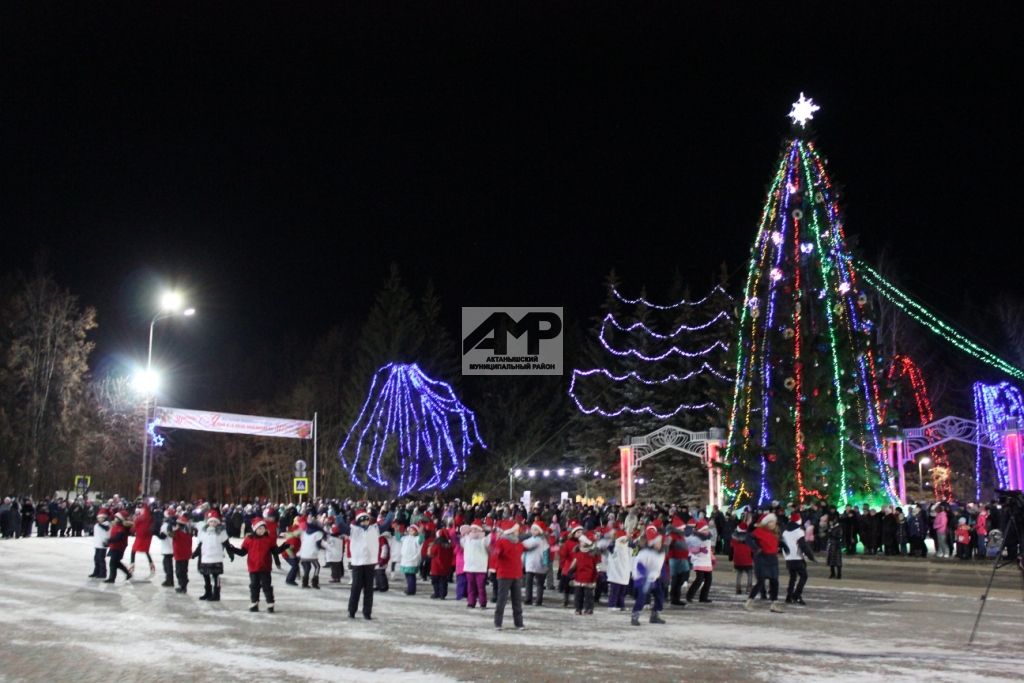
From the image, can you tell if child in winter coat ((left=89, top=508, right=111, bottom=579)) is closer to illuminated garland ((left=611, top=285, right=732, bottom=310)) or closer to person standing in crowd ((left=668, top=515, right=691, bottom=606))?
person standing in crowd ((left=668, top=515, right=691, bottom=606))

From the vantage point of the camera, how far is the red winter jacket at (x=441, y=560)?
19.7 meters

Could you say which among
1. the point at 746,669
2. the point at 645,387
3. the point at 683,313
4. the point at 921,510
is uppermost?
the point at 683,313

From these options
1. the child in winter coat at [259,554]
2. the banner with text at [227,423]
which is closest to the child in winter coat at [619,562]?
the child in winter coat at [259,554]

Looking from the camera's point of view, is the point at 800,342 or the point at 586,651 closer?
the point at 586,651

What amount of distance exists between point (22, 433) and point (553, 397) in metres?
34.7

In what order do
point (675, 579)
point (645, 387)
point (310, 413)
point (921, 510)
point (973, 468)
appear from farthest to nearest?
point (310, 413) < point (645, 387) < point (973, 468) < point (921, 510) < point (675, 579)

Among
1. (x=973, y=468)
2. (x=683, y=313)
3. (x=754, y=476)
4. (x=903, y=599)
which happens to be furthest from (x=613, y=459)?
(x=903, y=599)

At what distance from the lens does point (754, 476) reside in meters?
33.0

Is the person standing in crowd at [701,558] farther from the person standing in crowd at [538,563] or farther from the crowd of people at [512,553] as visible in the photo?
the person standing in crowd at [538,563]

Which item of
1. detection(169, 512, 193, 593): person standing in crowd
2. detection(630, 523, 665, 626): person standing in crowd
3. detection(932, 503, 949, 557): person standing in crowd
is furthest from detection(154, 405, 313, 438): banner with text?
detection(630, 523, 665, 626): person standing in crowd

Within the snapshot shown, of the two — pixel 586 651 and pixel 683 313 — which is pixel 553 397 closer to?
pixel 683 313

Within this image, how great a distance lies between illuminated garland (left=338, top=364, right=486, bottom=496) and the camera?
179 ft

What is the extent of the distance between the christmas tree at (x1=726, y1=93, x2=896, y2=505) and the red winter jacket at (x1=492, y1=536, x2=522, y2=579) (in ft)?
65.1

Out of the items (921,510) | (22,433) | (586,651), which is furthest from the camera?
(22,433)
